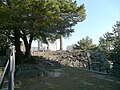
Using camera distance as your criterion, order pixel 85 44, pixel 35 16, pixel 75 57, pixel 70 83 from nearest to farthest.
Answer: pixel 70 83 < pixel 35 16 < pixel 75 57 < pixel 85 44

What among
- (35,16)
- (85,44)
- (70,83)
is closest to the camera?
(70,83)

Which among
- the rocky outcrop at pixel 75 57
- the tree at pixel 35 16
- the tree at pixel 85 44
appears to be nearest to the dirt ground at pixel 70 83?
the tree at pixel 35 16

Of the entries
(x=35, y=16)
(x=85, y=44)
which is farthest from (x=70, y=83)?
(x=85, y=44)

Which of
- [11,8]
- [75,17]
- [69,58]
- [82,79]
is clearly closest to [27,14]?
[11,8]

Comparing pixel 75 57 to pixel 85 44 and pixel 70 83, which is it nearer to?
pixel 70 83

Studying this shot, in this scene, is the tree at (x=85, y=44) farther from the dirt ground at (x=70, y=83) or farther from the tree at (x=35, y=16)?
the dirt ground at (x=70, y=83)

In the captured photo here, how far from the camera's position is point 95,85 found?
39.2ft

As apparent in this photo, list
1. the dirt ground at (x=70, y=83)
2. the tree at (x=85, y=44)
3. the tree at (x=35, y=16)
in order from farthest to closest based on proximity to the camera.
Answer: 1. the tree at (x=85, y=44)
2. the tree at (x=35, y=16)
3. the dirt ground at (x=70, y=83)

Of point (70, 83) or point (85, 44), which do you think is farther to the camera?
point (85, 44)

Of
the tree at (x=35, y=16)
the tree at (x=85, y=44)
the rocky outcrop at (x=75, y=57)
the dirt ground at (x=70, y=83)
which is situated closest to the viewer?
the dirt ground at (x=70, y=83)

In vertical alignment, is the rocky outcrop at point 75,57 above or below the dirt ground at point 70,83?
above

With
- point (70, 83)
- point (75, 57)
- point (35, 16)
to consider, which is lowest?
point (70, 83)

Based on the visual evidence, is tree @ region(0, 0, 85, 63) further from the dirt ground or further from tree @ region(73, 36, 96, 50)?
tree @ region(73, 36, 96, 50)

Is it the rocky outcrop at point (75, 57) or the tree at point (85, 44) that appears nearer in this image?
the rocky outcrop at point (75, 57)
